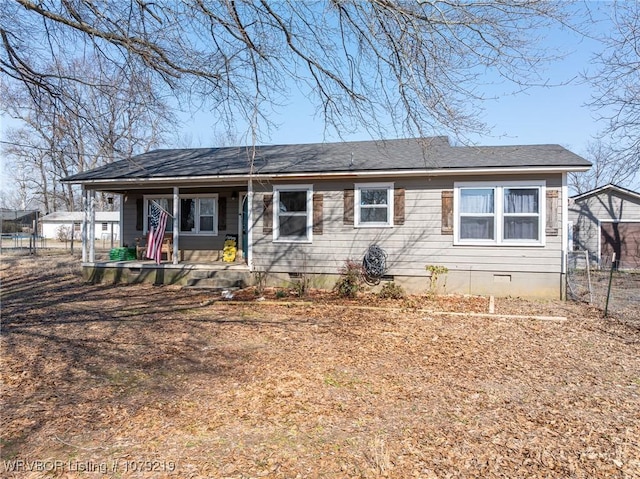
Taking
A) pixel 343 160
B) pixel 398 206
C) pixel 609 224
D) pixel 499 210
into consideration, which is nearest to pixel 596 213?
pixel 609 224

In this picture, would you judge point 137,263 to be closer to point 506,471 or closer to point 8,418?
point 8,418

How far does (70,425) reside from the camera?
3340 mm

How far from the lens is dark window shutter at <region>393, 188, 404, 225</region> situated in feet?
34.3

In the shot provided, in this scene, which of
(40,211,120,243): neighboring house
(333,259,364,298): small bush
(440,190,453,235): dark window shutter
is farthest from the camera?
(40,211,120,243): neighboring house

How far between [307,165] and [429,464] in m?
9.06

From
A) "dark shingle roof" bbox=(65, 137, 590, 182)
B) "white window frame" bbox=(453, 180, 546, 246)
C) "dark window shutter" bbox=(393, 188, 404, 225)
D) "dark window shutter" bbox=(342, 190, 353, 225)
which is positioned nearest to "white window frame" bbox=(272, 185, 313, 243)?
"dark shingle roof" bbox=(65, 137, 590, 182)

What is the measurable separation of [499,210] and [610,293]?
129 inches

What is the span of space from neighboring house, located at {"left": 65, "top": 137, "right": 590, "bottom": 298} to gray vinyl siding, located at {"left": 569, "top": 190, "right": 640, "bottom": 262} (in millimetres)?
9554

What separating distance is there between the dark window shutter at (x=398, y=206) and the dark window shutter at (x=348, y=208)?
1093mm

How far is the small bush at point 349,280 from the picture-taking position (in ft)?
32.8

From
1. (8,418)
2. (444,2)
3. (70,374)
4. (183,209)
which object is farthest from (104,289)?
(444,2)

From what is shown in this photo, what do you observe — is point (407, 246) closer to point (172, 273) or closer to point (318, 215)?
point (318, 215)

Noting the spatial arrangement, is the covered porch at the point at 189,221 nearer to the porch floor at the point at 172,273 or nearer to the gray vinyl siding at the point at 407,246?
the porch floor at the point at 172,273

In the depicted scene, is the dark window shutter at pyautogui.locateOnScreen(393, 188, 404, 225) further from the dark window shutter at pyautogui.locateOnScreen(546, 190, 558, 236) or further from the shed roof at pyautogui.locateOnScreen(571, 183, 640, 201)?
the shed roof at pyautogui.locateOnScreen(571, 183, 640, 201)
